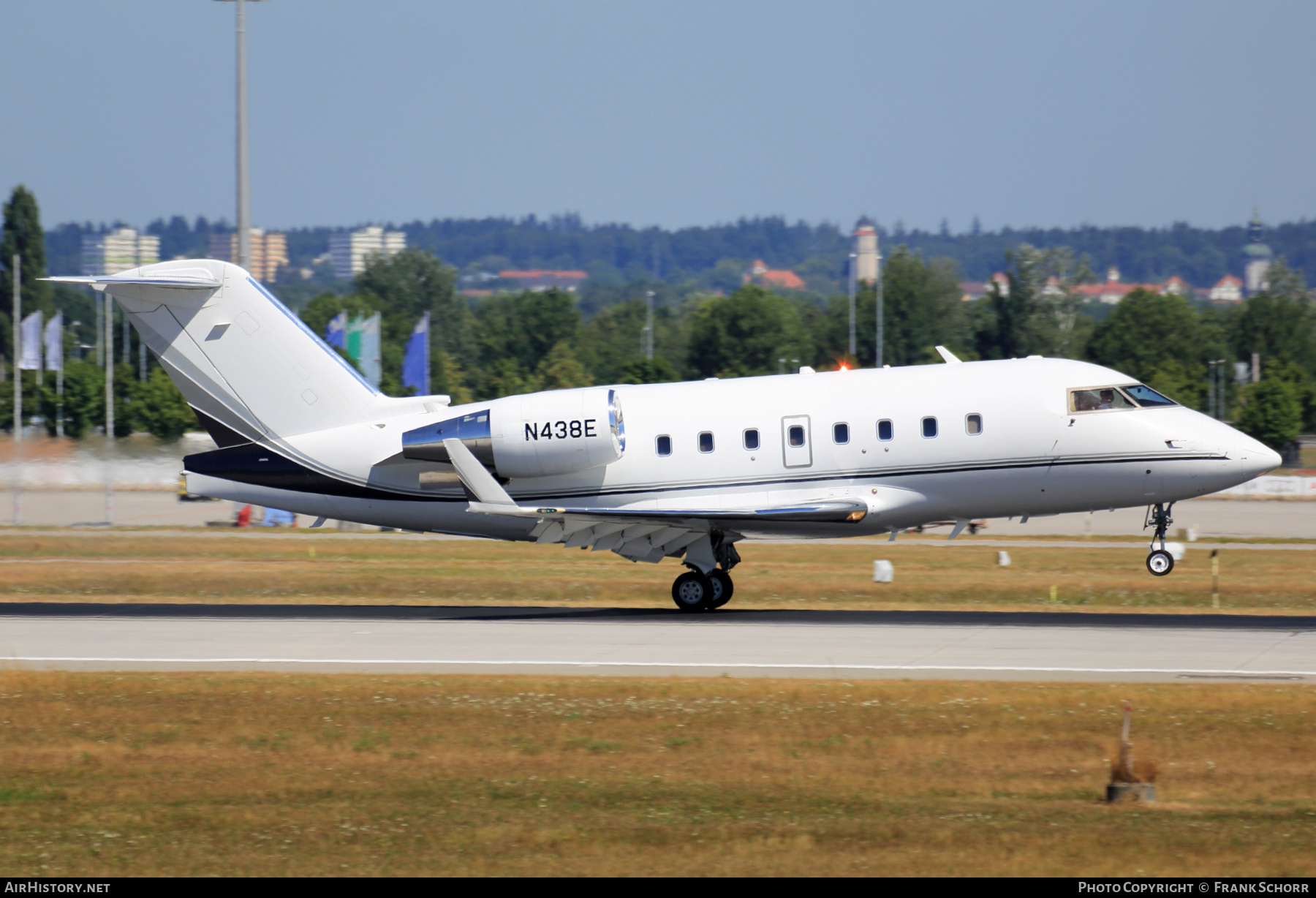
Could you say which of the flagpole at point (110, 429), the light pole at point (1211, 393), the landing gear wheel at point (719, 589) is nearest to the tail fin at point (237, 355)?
the landing gear wheel at point (719, 589)

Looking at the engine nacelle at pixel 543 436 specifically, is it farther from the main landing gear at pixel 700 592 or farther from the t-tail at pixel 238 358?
the main landing gear at pixel 700 592

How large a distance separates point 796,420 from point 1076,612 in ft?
20.2

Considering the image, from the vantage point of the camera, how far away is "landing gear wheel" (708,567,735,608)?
2427cm

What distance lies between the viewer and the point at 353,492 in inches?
966

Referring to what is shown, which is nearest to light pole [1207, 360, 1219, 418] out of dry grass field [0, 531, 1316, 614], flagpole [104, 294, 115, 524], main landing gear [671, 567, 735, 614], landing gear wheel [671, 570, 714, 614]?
dry grass field [0, 531, 1316, 614]

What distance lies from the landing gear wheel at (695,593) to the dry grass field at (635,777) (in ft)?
24.1

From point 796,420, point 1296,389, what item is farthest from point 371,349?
point 1296,389

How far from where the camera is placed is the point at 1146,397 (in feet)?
76.3

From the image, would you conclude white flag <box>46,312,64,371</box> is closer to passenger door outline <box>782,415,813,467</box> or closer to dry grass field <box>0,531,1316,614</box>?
dry grass field <box>0,531,1316,614</box>

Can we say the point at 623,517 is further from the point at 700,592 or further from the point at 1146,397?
the point at 1146,397

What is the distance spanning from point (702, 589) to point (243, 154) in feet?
60.2

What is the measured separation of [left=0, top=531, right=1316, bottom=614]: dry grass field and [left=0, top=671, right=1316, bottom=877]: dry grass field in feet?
34.8
